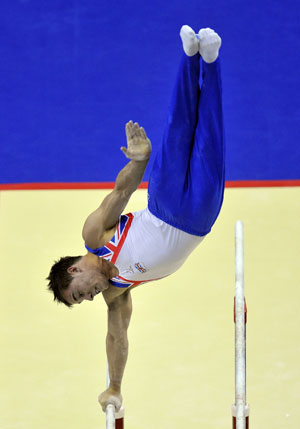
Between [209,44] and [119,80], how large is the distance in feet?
12.5

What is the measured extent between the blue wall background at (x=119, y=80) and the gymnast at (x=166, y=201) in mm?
2992

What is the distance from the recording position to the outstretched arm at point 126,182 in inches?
127

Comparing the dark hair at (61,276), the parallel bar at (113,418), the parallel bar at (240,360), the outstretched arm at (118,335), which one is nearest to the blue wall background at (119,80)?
the outstretched arm at (118,335)

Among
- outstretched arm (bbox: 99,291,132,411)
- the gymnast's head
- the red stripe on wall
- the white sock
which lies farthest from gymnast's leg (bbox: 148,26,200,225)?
the red stripe on wall

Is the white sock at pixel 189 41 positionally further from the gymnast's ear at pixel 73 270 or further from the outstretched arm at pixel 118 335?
the outstretched arm at pixel 118 335

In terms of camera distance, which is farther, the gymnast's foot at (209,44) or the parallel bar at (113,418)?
the parallel bar at (113,418)

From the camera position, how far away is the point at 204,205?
3.38 m

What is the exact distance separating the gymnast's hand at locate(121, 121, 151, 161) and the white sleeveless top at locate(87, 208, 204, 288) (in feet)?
1.26

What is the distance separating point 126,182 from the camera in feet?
10.7

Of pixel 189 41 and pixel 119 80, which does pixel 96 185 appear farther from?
pixel 189 41

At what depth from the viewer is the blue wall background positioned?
657 centimetres

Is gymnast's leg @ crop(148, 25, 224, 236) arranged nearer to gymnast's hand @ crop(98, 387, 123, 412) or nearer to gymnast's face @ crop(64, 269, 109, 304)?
gymnast's face @ crop(64, 269, 109, 304)

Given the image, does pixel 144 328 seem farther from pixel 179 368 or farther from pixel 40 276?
pixel 40 276

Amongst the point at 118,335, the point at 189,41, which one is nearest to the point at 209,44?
the point at 189,41
